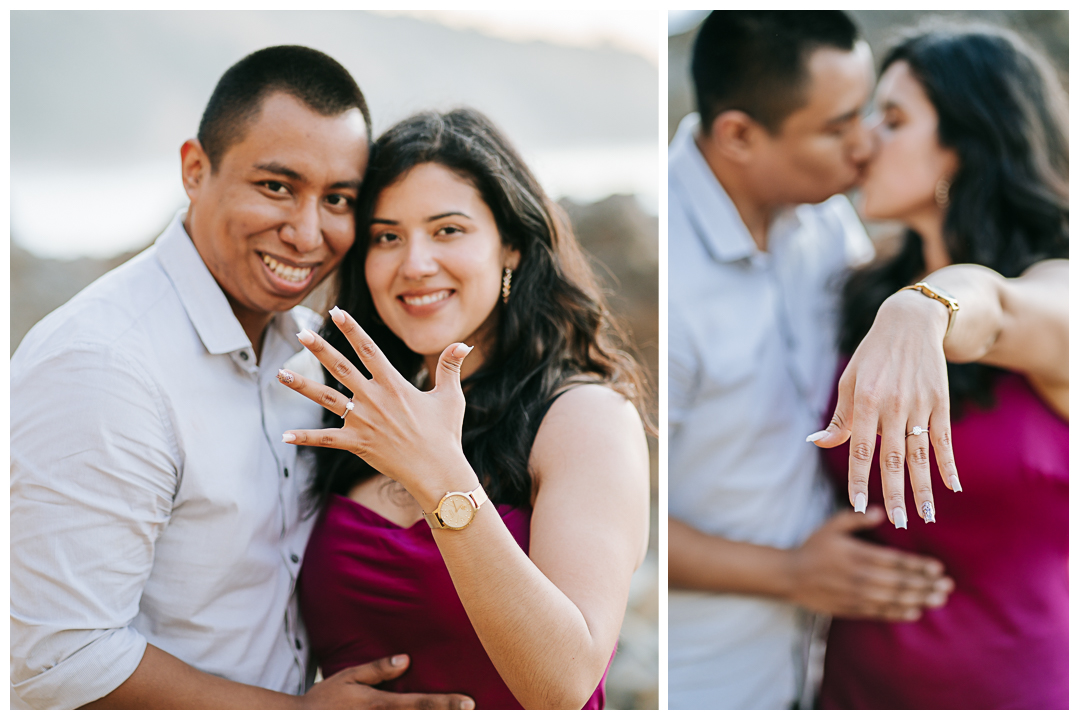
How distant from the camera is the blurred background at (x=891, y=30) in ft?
6.54

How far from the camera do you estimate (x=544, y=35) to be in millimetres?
2123

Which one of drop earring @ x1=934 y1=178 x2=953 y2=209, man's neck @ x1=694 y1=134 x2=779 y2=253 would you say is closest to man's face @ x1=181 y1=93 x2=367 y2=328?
man's neck @ x1=694 y1=134 x2=779 y2=253

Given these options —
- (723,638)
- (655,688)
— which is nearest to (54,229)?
(723,638)

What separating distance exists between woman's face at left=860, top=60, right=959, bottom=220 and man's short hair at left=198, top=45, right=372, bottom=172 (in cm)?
146

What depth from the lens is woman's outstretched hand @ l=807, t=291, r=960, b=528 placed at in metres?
1.21

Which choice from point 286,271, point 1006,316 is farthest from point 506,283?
point 1006,316

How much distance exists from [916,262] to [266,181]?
180cm

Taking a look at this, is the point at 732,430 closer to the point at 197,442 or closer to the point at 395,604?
the point at 395,604

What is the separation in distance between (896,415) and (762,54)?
1.25m

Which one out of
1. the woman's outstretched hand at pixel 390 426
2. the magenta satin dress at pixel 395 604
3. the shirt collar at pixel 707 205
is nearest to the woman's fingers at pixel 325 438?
the woman's outstretched hand at pixel 390 426

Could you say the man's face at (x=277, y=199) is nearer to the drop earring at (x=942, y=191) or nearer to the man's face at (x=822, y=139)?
the man's face at (x=822, y=139)

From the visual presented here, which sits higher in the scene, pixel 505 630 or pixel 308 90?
pixel 308 90
